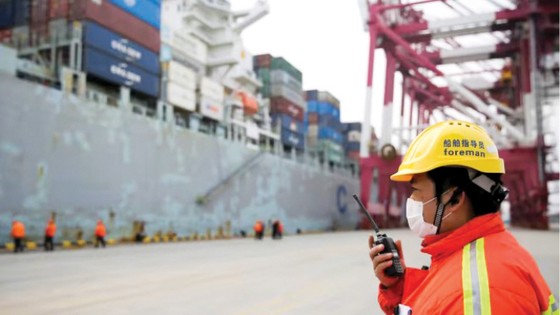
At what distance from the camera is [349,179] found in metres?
45.5

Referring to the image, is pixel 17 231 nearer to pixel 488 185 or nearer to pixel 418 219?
pixel 418 219

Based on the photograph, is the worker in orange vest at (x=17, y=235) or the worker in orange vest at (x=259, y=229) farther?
the worker in orange vest at (x=259, y=229)

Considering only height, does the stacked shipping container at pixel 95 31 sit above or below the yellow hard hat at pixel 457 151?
above

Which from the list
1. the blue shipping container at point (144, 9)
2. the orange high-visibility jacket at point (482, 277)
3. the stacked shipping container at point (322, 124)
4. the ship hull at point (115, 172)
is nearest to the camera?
the orange high-visibility jacket at point (482, 277)

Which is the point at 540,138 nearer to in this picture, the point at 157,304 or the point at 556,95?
the point at 556,95

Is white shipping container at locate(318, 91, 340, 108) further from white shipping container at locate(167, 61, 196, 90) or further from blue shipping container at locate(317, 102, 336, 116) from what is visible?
white shipping container at locate(167, 61, 196, 90)

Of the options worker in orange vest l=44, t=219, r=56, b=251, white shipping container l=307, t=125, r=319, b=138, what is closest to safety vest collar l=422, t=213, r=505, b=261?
worker in orange vest l=44, t=219, r=56, b=251

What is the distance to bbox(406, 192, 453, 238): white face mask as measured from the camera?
175cm

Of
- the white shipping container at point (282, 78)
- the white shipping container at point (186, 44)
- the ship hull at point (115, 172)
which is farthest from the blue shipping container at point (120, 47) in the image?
the white shipping container at point (282, 78)

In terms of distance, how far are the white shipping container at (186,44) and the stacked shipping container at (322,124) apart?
45.2ft

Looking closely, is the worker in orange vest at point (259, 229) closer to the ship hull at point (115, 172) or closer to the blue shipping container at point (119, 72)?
the ship hull at point (115, 172)

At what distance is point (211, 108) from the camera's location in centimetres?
2744

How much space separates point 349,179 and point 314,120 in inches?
302

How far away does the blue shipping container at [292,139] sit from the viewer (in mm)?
36156
